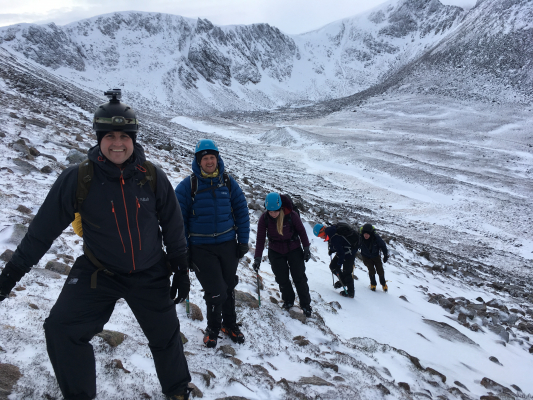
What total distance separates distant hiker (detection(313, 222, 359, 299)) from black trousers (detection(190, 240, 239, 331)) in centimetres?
322

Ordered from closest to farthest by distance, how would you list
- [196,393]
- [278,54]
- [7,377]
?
[7,377] < [196,393] < [278,54]

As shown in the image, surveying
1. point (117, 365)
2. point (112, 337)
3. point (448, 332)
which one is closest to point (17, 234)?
point (112, 337)

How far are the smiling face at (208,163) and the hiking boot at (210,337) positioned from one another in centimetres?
196

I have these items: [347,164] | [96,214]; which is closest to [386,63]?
[347,164]

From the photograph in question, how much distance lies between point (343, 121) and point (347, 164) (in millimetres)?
26648

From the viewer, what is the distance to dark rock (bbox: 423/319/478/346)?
240 inches

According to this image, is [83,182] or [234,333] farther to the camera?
[234,333]

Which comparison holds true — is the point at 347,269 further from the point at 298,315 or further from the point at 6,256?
the point at 6,256

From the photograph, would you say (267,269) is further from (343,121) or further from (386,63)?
(386,63)

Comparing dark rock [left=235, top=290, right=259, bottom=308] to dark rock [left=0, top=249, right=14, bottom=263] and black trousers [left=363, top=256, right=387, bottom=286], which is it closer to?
dark rock [left=0, top=249, right=14, bottom=263]

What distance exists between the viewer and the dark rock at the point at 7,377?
7.54 feet

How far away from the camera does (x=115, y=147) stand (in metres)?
2.33

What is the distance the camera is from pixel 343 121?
51.2 meters

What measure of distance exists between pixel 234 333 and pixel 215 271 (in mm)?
969
